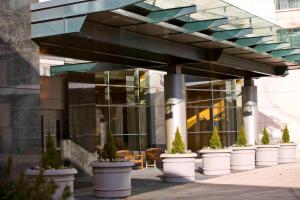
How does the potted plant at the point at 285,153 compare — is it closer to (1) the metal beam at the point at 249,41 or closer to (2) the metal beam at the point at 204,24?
(1) the metal beam at the point at 249,41

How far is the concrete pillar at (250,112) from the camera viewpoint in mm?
26844

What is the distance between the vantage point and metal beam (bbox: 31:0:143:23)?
1288 centimetres

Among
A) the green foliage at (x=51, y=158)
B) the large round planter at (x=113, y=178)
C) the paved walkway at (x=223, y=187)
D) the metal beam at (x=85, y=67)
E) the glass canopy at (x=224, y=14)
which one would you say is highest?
the glass canopy at (x=224, y=14)

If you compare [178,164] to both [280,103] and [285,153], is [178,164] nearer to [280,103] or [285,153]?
[285,153]

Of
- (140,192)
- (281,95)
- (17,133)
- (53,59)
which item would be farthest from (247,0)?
(17,133)

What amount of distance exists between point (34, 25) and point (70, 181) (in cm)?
390

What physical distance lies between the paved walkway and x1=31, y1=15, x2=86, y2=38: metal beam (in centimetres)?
426

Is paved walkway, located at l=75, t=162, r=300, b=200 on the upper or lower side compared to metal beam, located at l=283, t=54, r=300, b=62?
lower

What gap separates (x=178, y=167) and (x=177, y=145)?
0.69 metres

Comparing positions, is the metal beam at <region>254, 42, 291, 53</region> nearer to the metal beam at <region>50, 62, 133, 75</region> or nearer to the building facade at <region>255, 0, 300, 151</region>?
the metal beam at <region>50, 62, 133, 75</region>

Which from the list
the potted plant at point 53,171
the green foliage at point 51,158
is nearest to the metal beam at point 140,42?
the green foliage at point 51,158

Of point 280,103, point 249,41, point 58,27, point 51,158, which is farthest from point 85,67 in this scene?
point 280,103

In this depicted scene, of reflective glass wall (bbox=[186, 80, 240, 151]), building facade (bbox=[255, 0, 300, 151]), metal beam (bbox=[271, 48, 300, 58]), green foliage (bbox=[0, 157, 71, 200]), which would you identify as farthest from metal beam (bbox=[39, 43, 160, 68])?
building facade (bbox=[255, 0, 300, 151])

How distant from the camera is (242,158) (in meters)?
23.1
